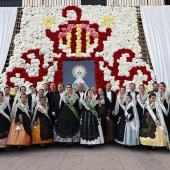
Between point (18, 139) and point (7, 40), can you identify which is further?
point (7, 40)

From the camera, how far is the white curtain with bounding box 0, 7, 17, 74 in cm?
797

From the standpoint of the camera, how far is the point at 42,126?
4.73 m

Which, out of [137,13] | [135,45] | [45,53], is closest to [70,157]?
[45,53]

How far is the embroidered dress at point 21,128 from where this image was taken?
4.46 metres

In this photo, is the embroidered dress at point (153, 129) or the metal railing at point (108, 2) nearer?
the embroidered dress at point (153, 129)

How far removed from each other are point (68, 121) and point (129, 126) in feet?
A: 3.91

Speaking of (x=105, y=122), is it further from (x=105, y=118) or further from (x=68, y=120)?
(x=68, y=120)

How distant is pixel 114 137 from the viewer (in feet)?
17.0

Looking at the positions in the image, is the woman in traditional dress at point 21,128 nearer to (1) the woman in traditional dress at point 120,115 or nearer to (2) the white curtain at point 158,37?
(1) the woman in traditional dress at point 120,115

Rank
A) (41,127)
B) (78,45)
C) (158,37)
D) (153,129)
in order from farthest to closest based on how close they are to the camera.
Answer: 1. (158,37)
2. (78,45)
3. (41,127)
4. (153,129)

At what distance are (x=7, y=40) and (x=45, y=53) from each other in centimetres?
146

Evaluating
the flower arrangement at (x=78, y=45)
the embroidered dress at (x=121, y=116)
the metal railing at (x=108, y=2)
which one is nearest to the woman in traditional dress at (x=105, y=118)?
the embroidered dress at (x=121, y=116)

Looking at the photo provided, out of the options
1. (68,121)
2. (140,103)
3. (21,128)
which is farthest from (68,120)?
(140,103)

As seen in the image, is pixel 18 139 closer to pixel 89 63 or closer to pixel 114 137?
pixel 114 137
